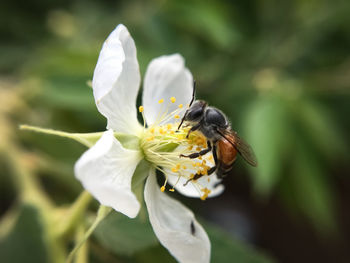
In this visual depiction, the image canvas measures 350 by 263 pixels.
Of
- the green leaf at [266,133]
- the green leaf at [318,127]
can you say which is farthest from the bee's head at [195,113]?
the green leaf at [318,127]

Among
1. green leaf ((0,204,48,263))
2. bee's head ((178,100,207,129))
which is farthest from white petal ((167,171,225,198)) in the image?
green leaf ((0,204,48,263))

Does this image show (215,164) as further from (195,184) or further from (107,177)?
(107,177)

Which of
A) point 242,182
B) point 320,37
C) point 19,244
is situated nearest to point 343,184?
point 242,182

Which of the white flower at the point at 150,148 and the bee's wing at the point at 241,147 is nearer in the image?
the white flower at the point at 150,148

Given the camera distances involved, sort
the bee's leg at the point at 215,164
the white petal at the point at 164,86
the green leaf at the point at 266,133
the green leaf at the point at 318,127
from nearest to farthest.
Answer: the bee's leg at the point at 215,164
the white petal at the point at 164,86
the green leaf at the point at 266,133
the green leaf at the point at 318,127

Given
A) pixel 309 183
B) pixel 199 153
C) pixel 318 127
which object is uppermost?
pixel 199 153

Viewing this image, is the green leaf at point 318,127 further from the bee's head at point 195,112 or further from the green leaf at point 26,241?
the green leaf at point 26,241

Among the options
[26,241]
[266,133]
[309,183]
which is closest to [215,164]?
[26,241]
